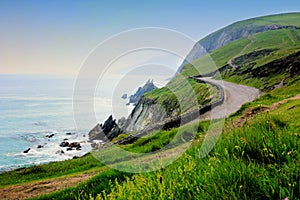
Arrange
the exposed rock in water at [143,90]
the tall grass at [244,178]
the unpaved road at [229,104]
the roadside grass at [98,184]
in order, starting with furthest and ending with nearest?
the unpaved road at [229,104], the exposed rock in water at [143,90], the roadside grass at [98,184], the tall grass at [244,178]

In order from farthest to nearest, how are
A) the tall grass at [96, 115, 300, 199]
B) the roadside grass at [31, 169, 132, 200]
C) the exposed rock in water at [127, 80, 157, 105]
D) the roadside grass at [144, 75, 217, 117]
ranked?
the roadside grass at [144, 75, 217, 117], the exposed rock in water at [127, 80, 157, 105], the roadside grass at [31, 169, 132, 200], the tall grass at [96, 115, 300, 199]

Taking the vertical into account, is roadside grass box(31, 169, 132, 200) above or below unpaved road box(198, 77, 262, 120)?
above

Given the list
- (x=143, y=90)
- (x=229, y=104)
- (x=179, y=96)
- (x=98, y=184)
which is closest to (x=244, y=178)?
(x=98, y=184)

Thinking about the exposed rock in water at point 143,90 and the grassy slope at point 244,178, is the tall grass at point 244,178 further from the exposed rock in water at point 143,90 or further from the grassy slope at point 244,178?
the exposed rock in water at point 143,90

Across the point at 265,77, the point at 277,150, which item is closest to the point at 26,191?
the point at 277,150

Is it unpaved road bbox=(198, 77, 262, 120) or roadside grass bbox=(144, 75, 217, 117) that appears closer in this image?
roadside grass bbox=(144, 75, 217, 117)

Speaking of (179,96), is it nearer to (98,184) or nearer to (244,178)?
(98,184)

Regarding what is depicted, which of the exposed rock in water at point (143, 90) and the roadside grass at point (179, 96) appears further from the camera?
the roadside grass at point (179, 96)

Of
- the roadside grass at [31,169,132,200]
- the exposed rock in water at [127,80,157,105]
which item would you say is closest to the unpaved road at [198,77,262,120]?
the exposed rock in water at [127,80,157,105]

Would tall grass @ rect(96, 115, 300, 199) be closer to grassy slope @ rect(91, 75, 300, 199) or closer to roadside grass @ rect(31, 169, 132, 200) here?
grassy slope @ rect(91, 75, 300, 199)

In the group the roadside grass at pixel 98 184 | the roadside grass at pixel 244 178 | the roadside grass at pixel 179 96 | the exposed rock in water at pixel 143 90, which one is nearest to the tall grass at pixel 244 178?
the roadside grass at pixel 244 178

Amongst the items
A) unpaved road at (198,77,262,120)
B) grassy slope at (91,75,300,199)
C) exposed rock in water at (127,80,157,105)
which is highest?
exposed rock in water at (127,80,157,105)
